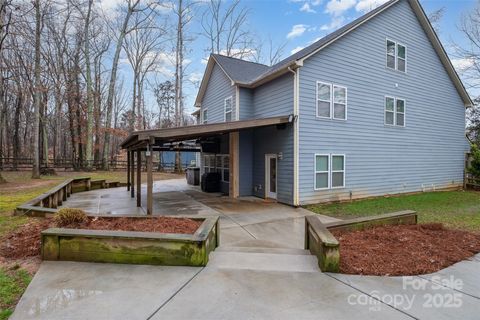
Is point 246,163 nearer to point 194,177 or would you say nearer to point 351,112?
point 351,112

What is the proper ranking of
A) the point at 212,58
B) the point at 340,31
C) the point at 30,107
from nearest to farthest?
the point at 340,31
the point at 212,58
the point at 30,107

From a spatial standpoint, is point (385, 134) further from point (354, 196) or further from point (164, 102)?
point (164, 102)

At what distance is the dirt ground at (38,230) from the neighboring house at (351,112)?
573 centimetres

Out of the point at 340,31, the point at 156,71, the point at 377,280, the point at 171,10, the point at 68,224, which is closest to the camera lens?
the point at 377,280

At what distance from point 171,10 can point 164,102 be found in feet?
45.2

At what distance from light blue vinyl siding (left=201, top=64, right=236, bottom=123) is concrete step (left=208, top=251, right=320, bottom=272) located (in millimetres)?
8725

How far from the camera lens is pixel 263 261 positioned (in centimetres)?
408

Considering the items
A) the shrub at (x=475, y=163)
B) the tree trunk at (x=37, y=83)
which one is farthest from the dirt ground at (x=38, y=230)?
the shrub at (x=475, y=163)

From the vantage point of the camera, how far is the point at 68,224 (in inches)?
191

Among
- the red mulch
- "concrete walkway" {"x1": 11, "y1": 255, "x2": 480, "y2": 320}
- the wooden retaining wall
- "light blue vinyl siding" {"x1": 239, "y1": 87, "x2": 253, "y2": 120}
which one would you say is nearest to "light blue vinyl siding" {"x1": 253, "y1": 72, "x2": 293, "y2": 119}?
"light blue vinyl siding" {"x1": 239, "y1": 87, "x2": 253, "y2": 120}

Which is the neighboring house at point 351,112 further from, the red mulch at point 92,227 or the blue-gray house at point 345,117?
the red mulch at point 92,227

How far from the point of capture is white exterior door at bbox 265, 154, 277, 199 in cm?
1096

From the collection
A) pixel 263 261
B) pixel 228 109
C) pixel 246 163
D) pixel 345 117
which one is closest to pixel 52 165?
pixel 228 109

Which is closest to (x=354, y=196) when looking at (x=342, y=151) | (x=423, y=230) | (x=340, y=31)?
(x=342, y=151)
